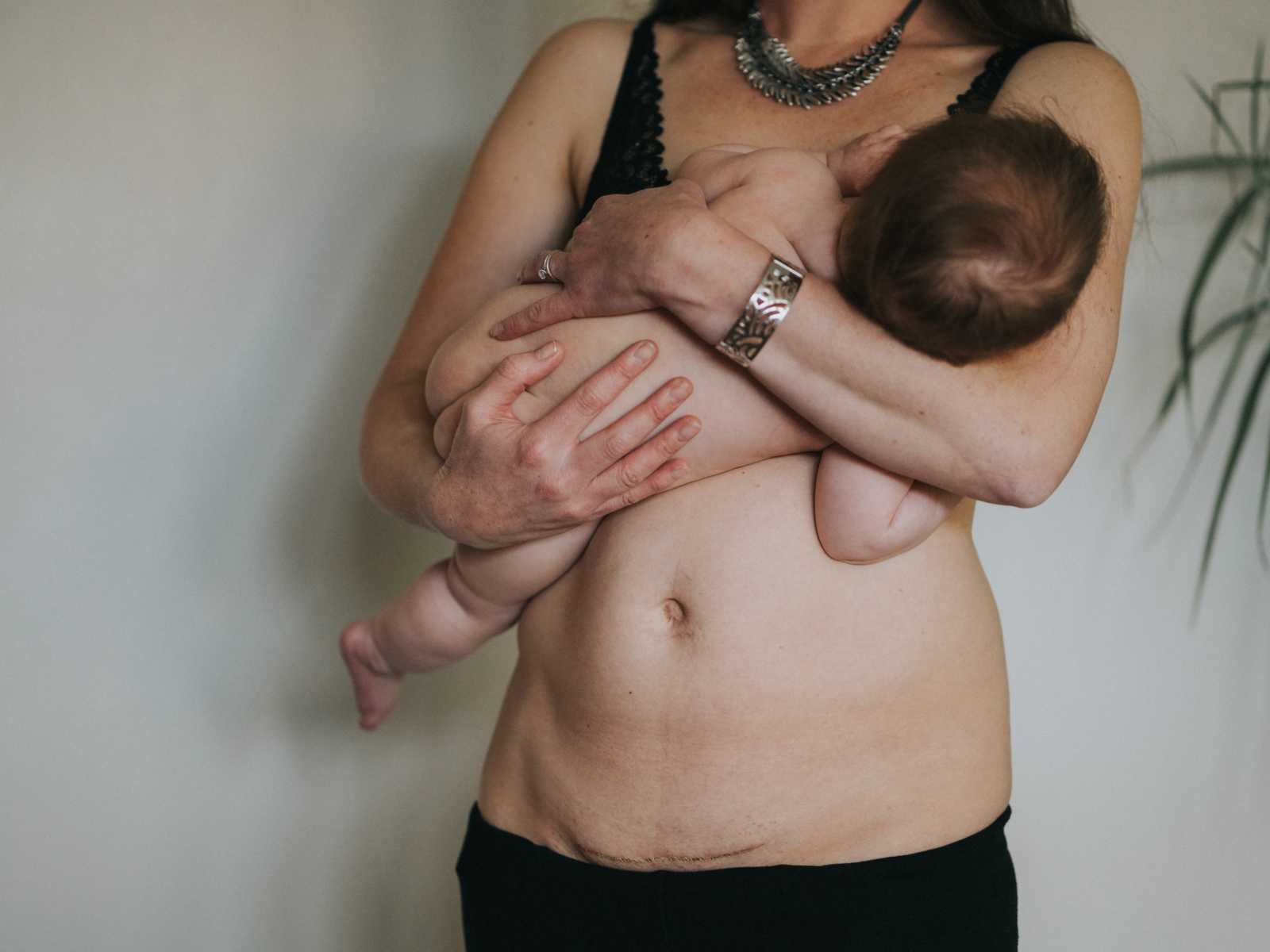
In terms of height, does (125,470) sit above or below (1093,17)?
below

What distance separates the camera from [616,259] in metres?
0.96

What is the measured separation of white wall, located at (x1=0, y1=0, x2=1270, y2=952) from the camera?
157 cm

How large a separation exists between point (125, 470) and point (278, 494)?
9.0 inches

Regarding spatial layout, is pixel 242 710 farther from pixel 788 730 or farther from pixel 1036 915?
pixel 1036 915

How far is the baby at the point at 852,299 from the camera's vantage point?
83cm

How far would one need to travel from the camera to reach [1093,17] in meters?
1.68

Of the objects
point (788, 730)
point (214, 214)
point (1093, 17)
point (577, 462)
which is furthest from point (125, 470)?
point (1093, 17)

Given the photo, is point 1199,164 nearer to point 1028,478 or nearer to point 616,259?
point 1028,478

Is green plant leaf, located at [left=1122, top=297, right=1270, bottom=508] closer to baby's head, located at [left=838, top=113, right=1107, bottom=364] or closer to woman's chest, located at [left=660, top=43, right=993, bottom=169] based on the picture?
woman's chest, located at [left=660, top=43, right=993, bottom=169]

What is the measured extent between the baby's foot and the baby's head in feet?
2.30

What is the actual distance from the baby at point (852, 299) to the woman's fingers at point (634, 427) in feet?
0.08

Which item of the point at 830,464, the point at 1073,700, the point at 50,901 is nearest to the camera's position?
the point at 830,464

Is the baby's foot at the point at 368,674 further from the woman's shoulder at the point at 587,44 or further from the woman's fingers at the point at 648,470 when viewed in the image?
the woman's shoulder at the point at 587,44

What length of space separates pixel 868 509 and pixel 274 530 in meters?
1.13
